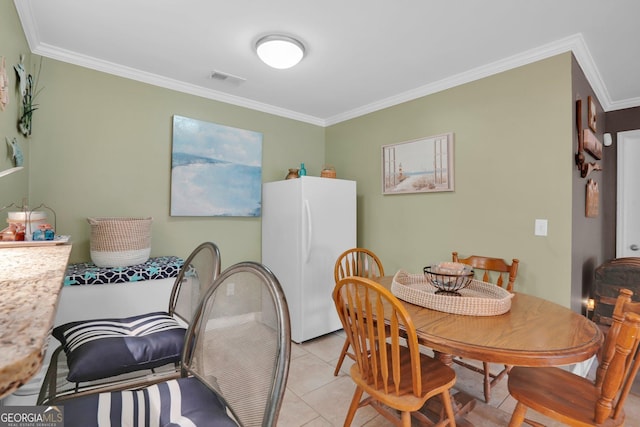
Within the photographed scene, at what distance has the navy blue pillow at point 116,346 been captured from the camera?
1.11 meters

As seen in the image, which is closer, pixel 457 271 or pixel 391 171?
pixel 457 271

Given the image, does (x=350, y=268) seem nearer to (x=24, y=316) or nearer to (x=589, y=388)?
(x=589, y=388)

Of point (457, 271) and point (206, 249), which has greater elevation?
point (206, 249)

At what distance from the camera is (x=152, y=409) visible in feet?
2.62

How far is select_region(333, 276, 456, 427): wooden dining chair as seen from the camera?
4.29ft

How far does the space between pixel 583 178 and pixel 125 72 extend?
12.5 ft

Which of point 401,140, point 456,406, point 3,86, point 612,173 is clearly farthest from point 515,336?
point 612,173

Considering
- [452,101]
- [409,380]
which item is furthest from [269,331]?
[452,101]

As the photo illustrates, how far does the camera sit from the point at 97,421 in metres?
0.75

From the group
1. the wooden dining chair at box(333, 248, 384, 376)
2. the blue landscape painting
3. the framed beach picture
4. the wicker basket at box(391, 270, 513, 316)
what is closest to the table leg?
the wicker basket at box(391, 270, 513, 316)

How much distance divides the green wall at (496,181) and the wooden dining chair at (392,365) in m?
1.37

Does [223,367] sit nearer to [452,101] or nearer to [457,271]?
[457,271]

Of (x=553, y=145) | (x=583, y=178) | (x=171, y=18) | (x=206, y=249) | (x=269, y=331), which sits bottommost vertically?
(x=269, y=331)

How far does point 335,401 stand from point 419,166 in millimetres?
2163
